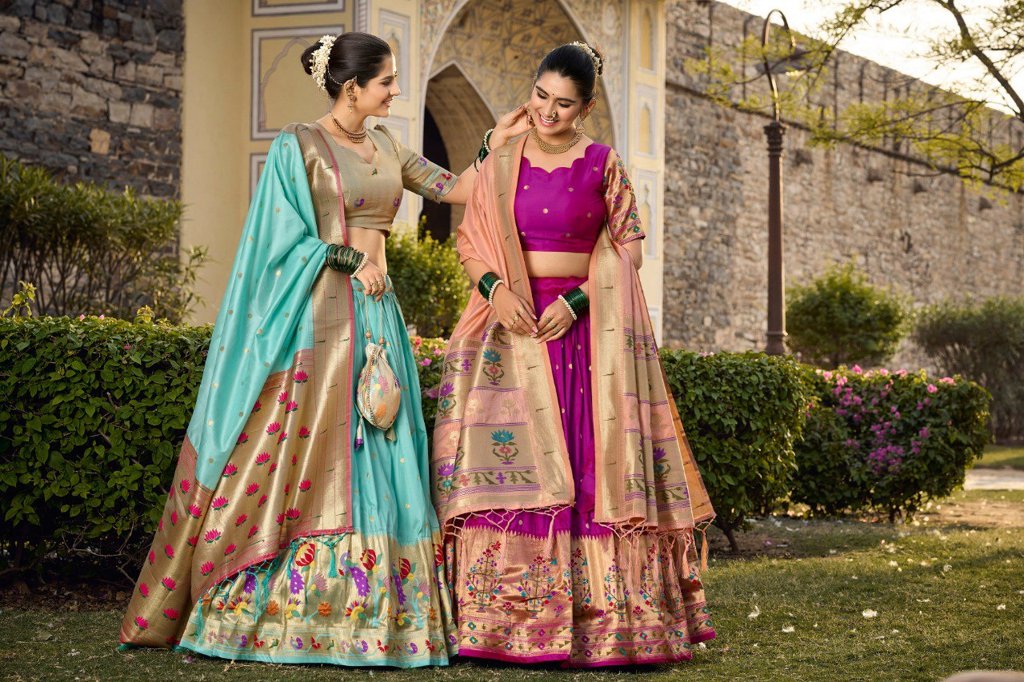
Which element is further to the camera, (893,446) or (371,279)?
(893,446)

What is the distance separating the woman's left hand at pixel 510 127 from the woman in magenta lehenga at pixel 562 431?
83mm

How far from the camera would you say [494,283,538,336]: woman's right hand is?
3.64 metres

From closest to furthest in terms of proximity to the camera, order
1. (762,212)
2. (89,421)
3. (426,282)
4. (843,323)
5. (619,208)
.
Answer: (619,208) < (89,421) < (426,282) < (843,323) < (762,212)

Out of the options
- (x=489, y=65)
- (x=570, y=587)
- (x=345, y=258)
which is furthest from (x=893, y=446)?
(x=489, y=65)

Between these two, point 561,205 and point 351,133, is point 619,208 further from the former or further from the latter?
point 351,133

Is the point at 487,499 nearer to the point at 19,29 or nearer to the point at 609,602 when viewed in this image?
the point at 609,602

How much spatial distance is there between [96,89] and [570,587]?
7098 millimetres

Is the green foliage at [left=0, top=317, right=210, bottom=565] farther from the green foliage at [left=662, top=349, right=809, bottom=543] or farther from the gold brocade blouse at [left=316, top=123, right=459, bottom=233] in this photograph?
the green foliage at [left=662, top=349, right=809, bottom=543]

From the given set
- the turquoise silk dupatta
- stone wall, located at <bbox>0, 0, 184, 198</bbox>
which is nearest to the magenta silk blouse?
the turquoise silk dupatta

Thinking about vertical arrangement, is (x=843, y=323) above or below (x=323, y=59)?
below

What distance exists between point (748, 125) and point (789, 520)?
9975mm

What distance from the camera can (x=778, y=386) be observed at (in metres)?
6.08

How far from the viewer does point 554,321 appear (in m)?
3.67

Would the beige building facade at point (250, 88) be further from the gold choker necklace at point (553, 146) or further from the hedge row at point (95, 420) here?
the gold choker necklace at point (553, 146)
